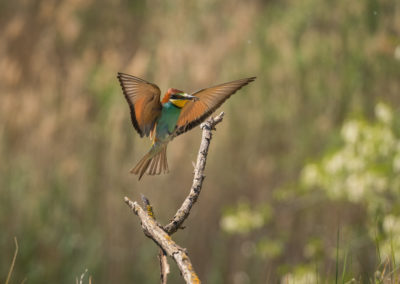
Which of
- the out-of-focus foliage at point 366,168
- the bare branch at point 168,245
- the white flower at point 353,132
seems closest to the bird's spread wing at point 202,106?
the bare branch at point 168,245

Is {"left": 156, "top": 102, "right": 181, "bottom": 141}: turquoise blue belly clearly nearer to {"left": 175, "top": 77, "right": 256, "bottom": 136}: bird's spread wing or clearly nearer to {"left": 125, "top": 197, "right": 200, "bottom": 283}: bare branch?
{"left": 175, "top": 77, "right": 256, "bottom": 136}: bird's spread wing

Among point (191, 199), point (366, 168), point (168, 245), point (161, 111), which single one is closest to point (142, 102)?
point (161, 111)

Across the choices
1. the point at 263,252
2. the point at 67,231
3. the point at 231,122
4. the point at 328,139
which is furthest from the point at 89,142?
the point at 328,139

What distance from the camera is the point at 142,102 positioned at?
5.09ft

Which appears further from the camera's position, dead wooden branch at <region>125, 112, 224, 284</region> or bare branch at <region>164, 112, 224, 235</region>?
bare branch at <region>164, 112, 224, 235</region>

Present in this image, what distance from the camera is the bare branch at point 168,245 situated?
1.14 meters

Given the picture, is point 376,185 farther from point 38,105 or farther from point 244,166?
point 38,105

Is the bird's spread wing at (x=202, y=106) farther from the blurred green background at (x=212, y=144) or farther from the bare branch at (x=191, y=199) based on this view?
the blurred green background at (x=212, y=144)

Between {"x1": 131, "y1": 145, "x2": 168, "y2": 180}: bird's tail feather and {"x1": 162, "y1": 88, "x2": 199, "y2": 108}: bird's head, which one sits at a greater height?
{"x1": 162, "y1": 88, "x2": 199, "y2": 108}: bird's head

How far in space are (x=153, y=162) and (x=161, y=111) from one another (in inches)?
5.2

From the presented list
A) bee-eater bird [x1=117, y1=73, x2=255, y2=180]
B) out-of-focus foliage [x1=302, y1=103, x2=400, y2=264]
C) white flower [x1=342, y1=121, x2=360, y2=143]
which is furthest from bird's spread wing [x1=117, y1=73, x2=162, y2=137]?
white flower [x1=342, y1=121, x2=360, y2=143]

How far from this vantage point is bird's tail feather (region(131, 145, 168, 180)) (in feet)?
4.87

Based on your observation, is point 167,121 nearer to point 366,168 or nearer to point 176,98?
point 176,98

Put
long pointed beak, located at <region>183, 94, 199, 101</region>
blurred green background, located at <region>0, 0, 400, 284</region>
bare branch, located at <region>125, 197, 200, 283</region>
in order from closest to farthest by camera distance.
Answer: bare branch, located at <region>125, 197, 200, 283</region>
long pointed beak, located at <region>183, 94, 199, 101</region>
blurred green background, located at <region>0, 0, 400, 284</region>
